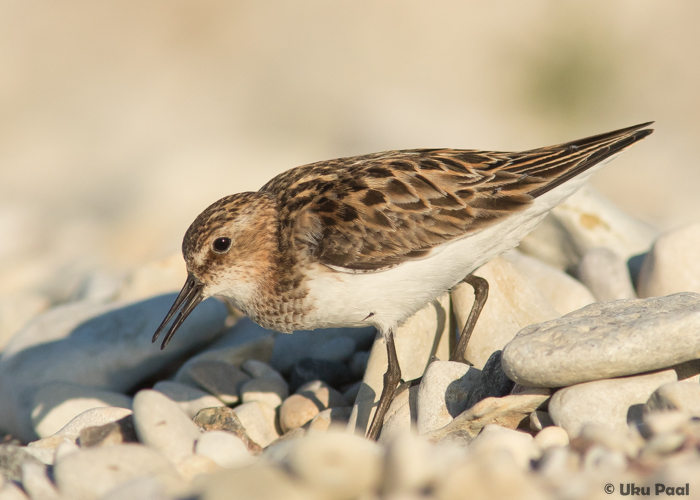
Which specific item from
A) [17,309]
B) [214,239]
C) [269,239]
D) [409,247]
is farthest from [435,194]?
[17,309]

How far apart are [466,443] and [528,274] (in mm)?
2963

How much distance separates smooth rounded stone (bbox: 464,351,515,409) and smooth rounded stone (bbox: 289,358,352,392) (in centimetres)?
204

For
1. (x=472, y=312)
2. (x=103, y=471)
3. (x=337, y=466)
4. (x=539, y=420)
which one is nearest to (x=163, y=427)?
(x=103, y=471)

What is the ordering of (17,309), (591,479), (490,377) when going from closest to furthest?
(591,479)
(490,377)
(17,309)

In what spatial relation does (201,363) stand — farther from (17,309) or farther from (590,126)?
(590,126)

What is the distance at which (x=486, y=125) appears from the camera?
16344 millimetres

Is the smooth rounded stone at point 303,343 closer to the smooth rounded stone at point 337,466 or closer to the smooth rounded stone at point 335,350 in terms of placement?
the smooth rounded stone at point 335,350

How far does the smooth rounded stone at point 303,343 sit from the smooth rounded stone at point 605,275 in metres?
2.26

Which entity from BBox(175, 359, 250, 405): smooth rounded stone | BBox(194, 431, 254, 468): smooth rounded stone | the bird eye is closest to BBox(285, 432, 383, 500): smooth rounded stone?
BBox(194, 431, 254, 468): smooth rounded stone

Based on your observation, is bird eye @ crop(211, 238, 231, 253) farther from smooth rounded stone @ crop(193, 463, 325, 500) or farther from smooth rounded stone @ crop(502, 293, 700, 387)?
smooth rounded stone @ crop(193, 463, 325, 500)

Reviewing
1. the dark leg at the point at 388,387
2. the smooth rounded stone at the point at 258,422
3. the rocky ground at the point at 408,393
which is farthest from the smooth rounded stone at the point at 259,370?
the dark leg at the point at 388,387

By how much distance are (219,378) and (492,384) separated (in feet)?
9.21

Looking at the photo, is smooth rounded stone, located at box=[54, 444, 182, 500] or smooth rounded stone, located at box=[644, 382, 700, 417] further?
smooth rounded stone, located at box=[644, 382, 700, 417]

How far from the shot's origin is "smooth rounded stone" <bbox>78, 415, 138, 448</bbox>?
4.53 meters
